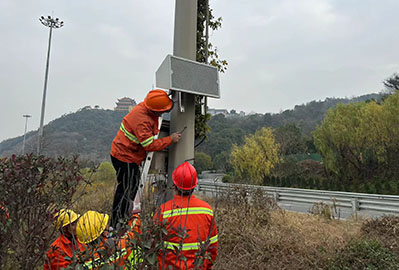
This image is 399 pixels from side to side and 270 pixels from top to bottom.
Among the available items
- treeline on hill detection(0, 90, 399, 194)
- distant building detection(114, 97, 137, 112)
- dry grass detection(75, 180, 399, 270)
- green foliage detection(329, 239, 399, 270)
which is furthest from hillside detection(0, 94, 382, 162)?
green foliage detection(329, 239, 399, 270)

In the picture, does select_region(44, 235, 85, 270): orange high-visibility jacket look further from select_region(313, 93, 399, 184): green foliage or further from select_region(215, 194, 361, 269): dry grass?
select_region(313, 93, 399, 184): green foliage

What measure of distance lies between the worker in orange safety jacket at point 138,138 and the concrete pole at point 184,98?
11 centimetres

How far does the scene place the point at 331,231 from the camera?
5.54 metres

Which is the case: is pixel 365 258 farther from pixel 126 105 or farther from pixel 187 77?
pixel 126 105

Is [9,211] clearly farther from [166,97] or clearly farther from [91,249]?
[166,97]

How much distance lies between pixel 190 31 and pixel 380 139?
21414mm

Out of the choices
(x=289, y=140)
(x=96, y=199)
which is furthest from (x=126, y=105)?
(x=289, y=140)

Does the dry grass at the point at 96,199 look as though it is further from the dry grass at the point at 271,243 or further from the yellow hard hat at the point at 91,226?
the dry grass at the point at 271,243

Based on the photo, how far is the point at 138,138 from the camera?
288 centimetres

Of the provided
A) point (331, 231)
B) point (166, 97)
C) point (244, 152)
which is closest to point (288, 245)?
point (331, 231)

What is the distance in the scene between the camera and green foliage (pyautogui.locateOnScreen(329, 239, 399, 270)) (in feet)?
11.9

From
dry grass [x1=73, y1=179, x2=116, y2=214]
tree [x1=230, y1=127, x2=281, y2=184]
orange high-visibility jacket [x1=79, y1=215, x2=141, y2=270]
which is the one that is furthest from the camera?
tree [x1=230, y1=127, x2=281, y2=184]

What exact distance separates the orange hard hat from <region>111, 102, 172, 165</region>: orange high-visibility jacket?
0.27ft

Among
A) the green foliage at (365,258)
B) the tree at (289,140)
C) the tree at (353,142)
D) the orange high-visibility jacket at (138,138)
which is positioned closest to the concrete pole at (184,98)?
the orange high-visibility jacket at (138,138)
